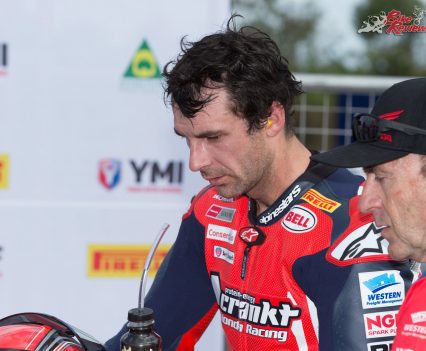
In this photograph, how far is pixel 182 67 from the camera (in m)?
2.36

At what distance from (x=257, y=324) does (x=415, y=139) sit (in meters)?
0.87

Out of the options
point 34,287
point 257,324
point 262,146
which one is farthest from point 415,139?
point 34,287

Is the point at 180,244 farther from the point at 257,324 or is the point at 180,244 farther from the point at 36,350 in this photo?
the point at 36,350

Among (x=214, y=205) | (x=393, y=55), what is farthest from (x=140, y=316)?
(x=393, y=55)

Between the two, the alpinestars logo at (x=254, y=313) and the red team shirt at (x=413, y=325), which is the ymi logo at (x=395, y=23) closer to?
the alpinestars logo at (x=254, y=313)

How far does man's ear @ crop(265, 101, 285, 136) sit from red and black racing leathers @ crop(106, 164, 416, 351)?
17 cm

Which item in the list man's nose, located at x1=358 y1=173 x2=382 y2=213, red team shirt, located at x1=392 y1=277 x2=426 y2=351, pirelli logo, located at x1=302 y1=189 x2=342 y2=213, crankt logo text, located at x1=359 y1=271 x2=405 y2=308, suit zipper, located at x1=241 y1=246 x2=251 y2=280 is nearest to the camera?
red team shirt, located at x1=392 y1=277 x2=426 y2=351

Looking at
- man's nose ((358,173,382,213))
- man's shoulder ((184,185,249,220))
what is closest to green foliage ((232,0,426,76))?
man's shoulder ((184,185,249,220))

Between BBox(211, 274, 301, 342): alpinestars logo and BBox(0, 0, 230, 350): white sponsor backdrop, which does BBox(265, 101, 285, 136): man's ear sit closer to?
BBox(211, 274, 301, 342): alpinestars logo

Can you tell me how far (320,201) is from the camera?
2.20 metres

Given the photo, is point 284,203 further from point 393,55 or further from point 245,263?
point 393,55

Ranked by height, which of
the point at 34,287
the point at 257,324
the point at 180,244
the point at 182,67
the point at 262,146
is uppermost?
the point at 182,67

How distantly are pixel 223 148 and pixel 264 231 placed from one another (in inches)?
11.2

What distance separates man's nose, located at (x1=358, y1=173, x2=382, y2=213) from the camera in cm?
177
